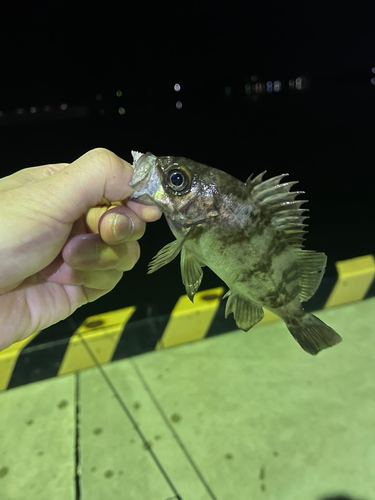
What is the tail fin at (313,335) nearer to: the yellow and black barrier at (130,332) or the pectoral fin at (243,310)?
the pectoral fin at (243,310)

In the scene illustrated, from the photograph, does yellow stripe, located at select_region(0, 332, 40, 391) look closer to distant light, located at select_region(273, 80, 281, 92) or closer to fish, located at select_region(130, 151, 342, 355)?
fish, located at select_region(130, 151, 342, 355)

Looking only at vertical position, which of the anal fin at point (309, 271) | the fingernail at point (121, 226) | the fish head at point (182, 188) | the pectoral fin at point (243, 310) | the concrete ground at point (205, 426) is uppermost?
the fish head at point (182, 188)

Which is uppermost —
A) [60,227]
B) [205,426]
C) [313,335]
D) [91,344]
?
[60,227]

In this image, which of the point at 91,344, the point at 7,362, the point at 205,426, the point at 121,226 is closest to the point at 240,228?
the point at 121,226

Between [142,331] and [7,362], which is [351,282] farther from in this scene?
[7,362]

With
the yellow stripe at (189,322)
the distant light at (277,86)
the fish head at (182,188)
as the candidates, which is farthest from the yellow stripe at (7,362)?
the distant light at (277,86)

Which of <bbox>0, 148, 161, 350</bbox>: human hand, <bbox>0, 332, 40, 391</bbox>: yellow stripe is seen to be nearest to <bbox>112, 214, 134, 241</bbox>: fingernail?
<bbox>0, 148, 161, 350</bbox>: human hand

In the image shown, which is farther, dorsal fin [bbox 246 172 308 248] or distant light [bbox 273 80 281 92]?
distant light [bbox 273 80 281 92]
